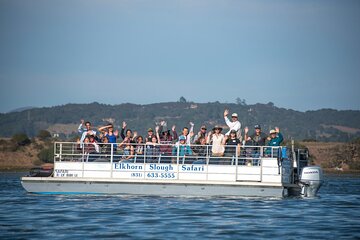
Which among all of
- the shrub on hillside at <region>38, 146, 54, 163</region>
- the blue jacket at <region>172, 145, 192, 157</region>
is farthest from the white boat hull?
the shrub on hillside at <region>38, 146, 54, 163</region>

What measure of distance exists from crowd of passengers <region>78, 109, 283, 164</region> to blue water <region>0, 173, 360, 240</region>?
166 cm

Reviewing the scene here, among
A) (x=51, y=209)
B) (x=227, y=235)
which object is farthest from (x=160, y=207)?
(x=227, y=235)

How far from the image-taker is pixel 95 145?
29984mm

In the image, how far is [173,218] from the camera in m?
24.2

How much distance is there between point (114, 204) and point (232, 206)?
3.67m

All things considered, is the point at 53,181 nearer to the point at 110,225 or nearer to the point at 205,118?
the point at 110,225

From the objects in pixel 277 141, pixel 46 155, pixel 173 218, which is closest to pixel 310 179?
pixel 277 141

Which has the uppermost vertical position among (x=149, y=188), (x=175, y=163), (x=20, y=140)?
(x=20, y=140)

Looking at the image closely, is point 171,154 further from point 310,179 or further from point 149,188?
point 310,179

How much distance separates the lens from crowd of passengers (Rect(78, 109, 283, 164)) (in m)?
29.3

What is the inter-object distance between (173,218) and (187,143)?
6.17 metres

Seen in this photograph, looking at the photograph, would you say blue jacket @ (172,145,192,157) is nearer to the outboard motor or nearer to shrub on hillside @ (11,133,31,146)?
the outboard motor

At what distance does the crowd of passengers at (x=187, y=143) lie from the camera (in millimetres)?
29266

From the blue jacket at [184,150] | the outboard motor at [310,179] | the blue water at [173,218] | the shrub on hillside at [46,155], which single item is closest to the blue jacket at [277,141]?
the outboard motor at [310,179]
